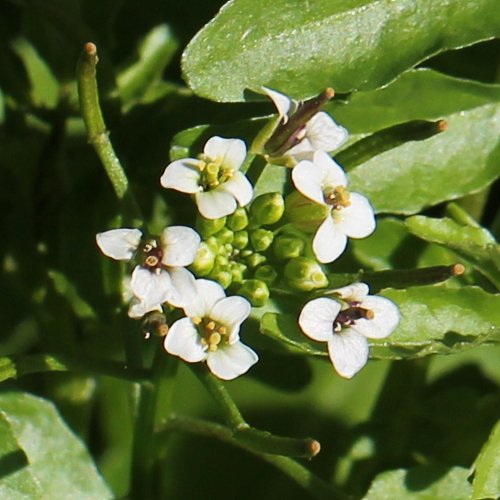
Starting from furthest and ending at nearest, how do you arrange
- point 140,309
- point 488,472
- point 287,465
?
point 287,465 < point 488,472 < point 140,309

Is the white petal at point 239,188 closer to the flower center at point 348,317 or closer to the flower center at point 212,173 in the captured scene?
the flower center at point 212,173

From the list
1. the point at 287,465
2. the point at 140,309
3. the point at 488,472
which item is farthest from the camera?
the point at 287,465

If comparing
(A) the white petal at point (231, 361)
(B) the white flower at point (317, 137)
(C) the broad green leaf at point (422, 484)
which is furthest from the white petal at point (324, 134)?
(C) the broad green leaf at point (422, 484)

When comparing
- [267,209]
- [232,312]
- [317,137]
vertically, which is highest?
[317,137]

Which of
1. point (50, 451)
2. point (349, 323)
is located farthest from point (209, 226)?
point (50, 451)

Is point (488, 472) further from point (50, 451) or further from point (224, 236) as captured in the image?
point (50, 451)

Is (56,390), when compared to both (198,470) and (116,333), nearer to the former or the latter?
(116,333)
